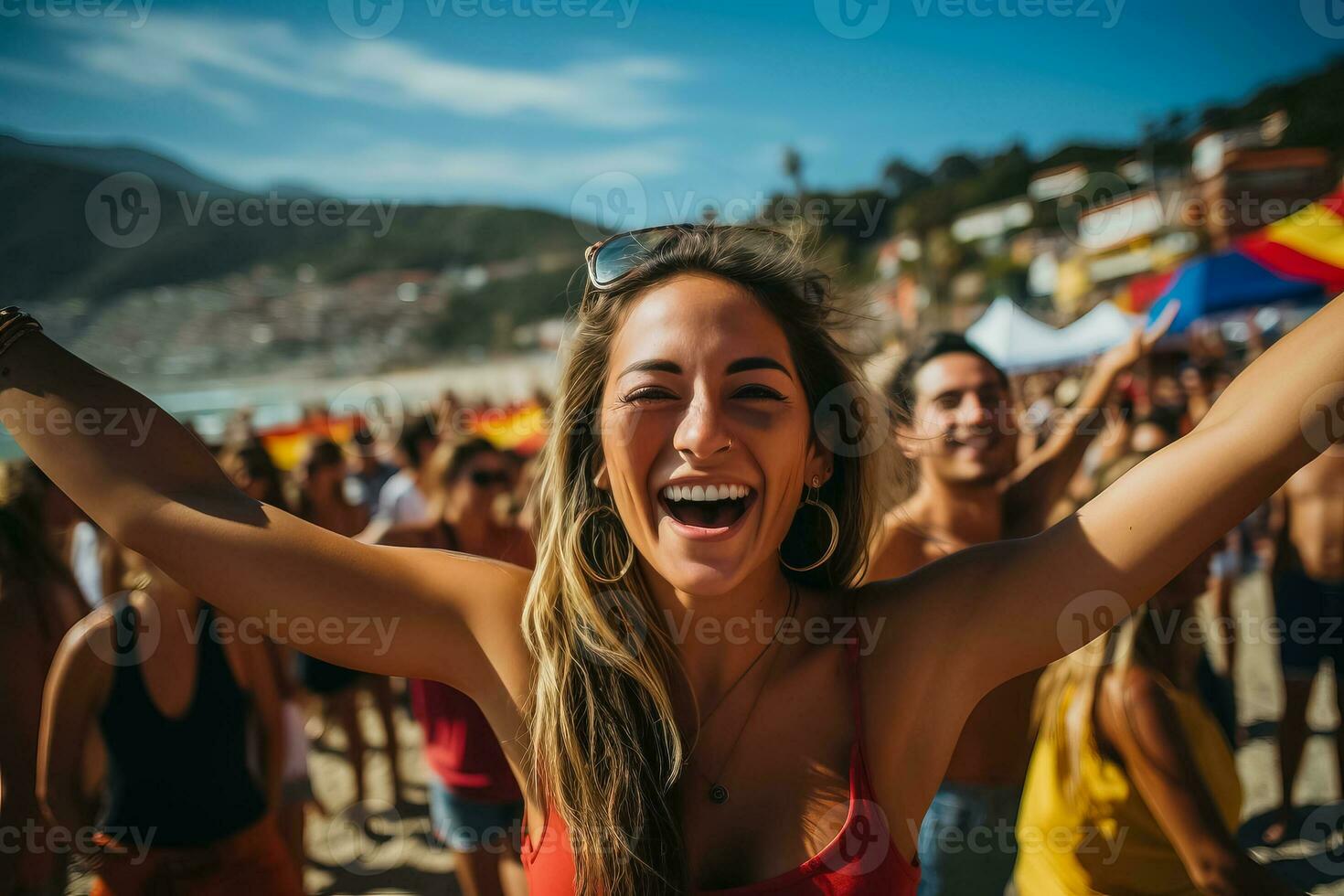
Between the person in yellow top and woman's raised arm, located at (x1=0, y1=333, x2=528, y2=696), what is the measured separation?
6.13ft

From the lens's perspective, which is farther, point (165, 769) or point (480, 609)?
point (165, 769)

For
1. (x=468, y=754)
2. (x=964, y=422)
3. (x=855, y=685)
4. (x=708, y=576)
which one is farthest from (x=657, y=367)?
(x=468, y=754)

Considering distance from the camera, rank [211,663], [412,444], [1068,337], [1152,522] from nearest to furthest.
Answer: [1152,522] → [211,663] → [412,444] → [1068,337]

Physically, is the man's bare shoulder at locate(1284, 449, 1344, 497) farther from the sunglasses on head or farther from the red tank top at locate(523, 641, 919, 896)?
the red tank top at locate(523, 641, 919, 896)

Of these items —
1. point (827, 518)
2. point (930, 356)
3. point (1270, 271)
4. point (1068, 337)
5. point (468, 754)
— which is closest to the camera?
point (827, 518)

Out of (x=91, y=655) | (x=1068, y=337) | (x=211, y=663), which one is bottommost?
(x=211, y=663)

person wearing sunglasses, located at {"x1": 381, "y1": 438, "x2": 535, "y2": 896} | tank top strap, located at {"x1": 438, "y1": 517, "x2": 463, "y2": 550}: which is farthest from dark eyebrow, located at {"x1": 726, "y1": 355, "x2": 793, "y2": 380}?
tank top strap, located at {"x1": 438, "y1": 517, "x2": 463, "y2": 550}

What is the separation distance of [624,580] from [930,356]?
2.57 metres

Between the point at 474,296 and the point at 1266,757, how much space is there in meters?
101

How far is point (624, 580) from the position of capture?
66.1 inches

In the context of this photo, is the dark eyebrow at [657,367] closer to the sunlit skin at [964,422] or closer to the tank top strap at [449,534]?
the sunlit skin at [964,422]

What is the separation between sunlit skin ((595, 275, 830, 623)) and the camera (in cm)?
147

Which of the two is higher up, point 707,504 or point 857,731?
point 707,504

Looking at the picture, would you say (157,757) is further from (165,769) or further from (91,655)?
(91,655)
